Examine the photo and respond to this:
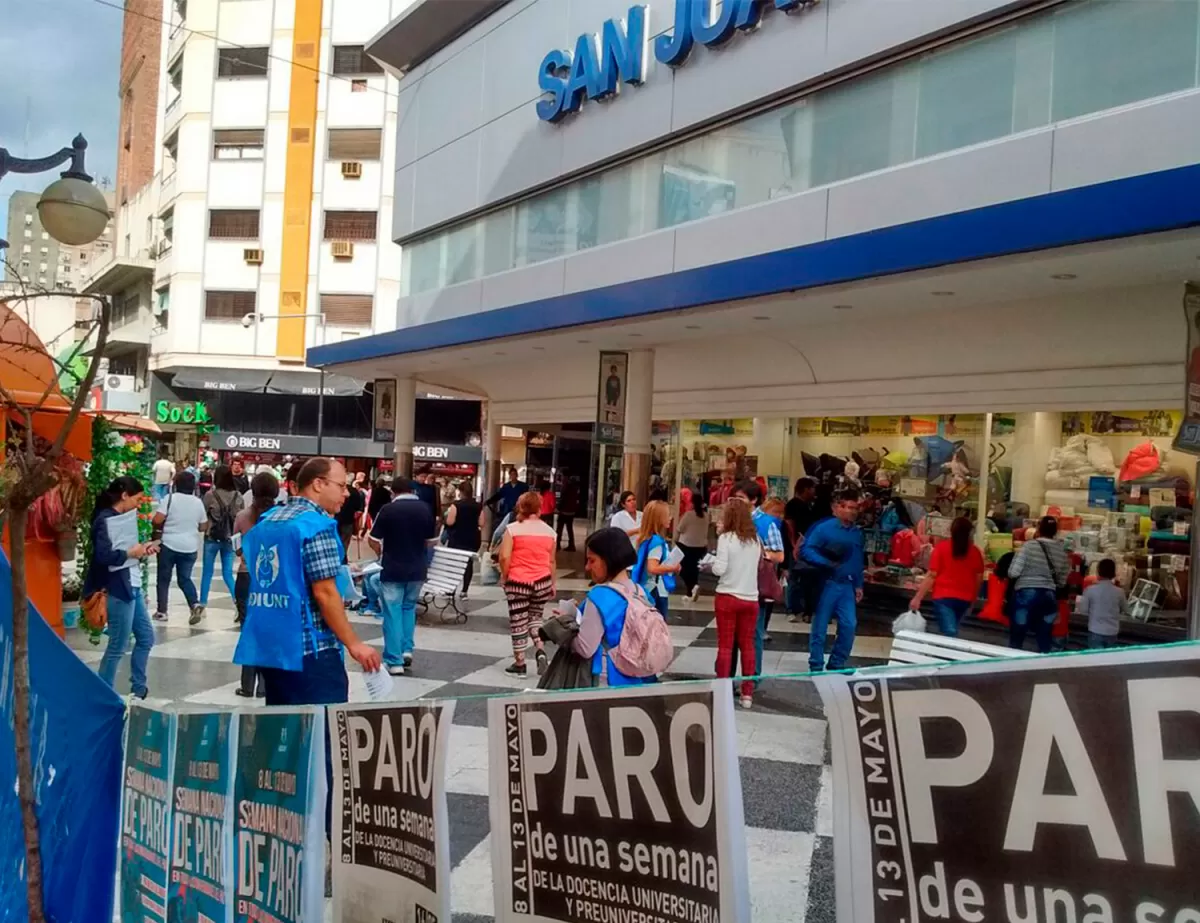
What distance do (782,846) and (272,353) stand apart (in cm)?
3710

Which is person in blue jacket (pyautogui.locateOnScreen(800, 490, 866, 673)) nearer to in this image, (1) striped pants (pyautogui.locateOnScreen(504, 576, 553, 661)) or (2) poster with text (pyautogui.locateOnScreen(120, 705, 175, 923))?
(1) striped pants (pyautogui.locateOnScreen(504, 576, 553, 661))

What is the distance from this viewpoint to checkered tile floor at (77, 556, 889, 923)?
4500 millimetres

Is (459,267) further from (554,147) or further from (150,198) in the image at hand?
(150,198)

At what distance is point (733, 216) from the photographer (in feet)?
41.2

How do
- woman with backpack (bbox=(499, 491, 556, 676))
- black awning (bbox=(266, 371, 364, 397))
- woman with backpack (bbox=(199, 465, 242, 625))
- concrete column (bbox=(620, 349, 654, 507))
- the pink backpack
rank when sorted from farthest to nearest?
black awning (bbox=(266, 371, 364, 397)) → concrete column (bbox=(620, 349, 654, 507)) → woman with backpack (bbox=(199, 465, 242, 625)) → woman with backpack (bbox=(499, 491, 556, 676)) → the pink backpack

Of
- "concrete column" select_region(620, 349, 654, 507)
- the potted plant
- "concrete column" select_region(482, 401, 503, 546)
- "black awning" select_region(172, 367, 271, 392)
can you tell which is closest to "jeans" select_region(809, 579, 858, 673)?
"concrete column" select_region(620, 349, 654, 507)

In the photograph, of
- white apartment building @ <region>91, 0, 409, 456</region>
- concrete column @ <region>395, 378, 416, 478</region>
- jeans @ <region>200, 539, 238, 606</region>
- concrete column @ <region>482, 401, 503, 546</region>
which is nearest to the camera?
jeans @ <region>200, 539, 238, 606</region>

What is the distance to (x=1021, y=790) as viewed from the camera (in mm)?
1786

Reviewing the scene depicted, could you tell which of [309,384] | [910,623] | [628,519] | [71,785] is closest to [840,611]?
[910,623]

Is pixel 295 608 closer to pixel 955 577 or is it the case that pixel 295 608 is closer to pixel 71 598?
pixel 955 577

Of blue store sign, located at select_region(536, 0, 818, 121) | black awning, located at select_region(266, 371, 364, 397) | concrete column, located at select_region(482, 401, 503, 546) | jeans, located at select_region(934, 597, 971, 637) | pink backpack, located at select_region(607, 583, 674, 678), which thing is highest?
blue store sign, located at select_region(536, 0, 818, 121)

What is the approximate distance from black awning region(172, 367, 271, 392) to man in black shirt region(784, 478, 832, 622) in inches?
1143

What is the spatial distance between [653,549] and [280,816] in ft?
18.1

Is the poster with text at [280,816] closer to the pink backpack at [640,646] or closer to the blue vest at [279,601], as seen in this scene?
the blue vest at [279,601]
